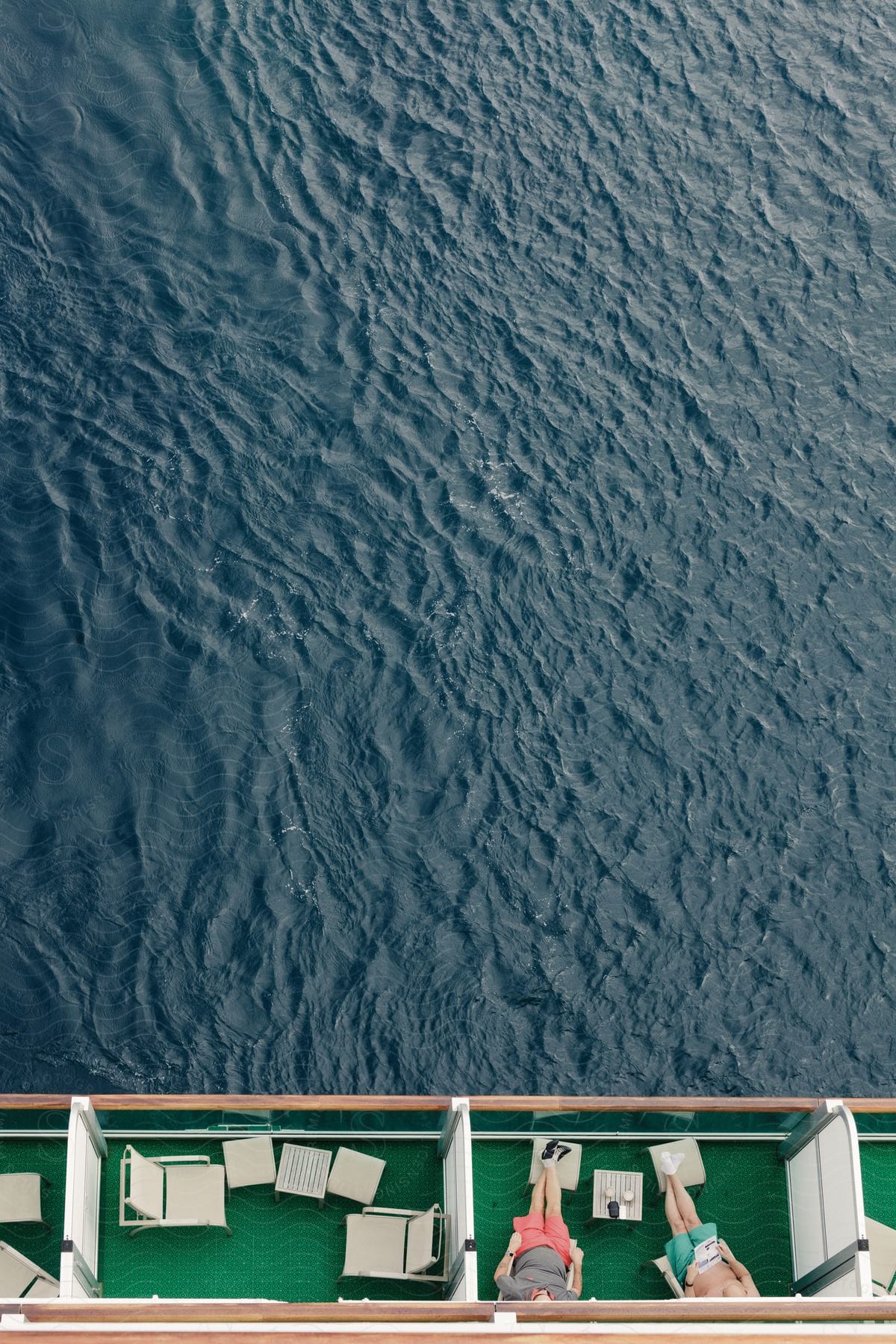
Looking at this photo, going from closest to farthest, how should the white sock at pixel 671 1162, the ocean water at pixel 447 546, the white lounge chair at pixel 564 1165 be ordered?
the white sock at pixel 671 1162
the white lounge chair at pixel 564 1165
the ocean water at pixel 447 546

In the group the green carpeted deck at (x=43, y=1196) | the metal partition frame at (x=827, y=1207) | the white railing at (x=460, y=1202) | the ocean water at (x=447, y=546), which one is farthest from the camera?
the ocean water at (x=447, y=546)

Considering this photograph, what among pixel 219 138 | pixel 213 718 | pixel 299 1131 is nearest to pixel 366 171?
pixel 219 138

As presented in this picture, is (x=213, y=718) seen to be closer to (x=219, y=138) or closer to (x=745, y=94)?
(x=219, y=138)

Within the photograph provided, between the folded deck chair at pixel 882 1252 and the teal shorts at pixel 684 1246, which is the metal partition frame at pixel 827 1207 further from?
the teal shorts at pixel 684 1246

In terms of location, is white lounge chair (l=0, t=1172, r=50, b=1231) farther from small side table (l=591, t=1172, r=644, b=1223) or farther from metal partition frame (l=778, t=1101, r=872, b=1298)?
metal partition frame (l=778, t=1101, r=872, b=1298)

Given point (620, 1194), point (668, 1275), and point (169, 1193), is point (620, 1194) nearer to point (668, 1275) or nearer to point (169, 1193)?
point (668, 1275)

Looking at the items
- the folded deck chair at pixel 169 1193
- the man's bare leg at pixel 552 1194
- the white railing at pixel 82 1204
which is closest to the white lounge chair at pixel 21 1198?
the white railing at pixel 82 1204
